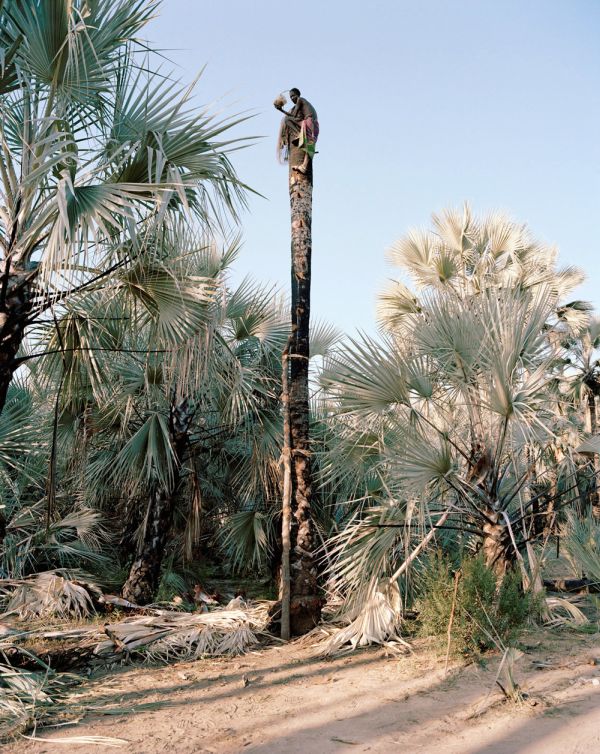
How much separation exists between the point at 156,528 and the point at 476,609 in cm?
416

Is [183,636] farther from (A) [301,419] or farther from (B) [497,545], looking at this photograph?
(B) [497,545]

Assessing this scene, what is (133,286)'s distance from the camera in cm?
513

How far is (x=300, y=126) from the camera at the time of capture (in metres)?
6.82

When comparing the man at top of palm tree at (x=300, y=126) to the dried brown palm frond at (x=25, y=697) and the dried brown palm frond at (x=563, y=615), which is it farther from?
the dried brown palm frond at (x=25, y=697)

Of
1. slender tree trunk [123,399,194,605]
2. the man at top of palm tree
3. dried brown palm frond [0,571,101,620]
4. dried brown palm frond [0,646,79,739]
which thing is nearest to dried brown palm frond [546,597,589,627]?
dried brown palm frond [0,646,79,739]

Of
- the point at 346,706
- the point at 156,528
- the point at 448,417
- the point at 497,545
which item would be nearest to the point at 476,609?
the point at 497,545

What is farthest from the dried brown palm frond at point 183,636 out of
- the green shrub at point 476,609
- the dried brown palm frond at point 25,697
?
the green shrub at point 476,609

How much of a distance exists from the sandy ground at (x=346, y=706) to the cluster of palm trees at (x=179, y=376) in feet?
3.04

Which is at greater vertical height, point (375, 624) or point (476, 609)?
point (476, 609)

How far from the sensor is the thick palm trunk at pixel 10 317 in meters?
4.17

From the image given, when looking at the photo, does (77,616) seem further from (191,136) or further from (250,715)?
(191,136)

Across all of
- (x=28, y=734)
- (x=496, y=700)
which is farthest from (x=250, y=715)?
(x=496, y=700)

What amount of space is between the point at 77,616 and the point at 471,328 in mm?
4960

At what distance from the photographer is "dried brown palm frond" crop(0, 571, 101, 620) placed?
260 inches
